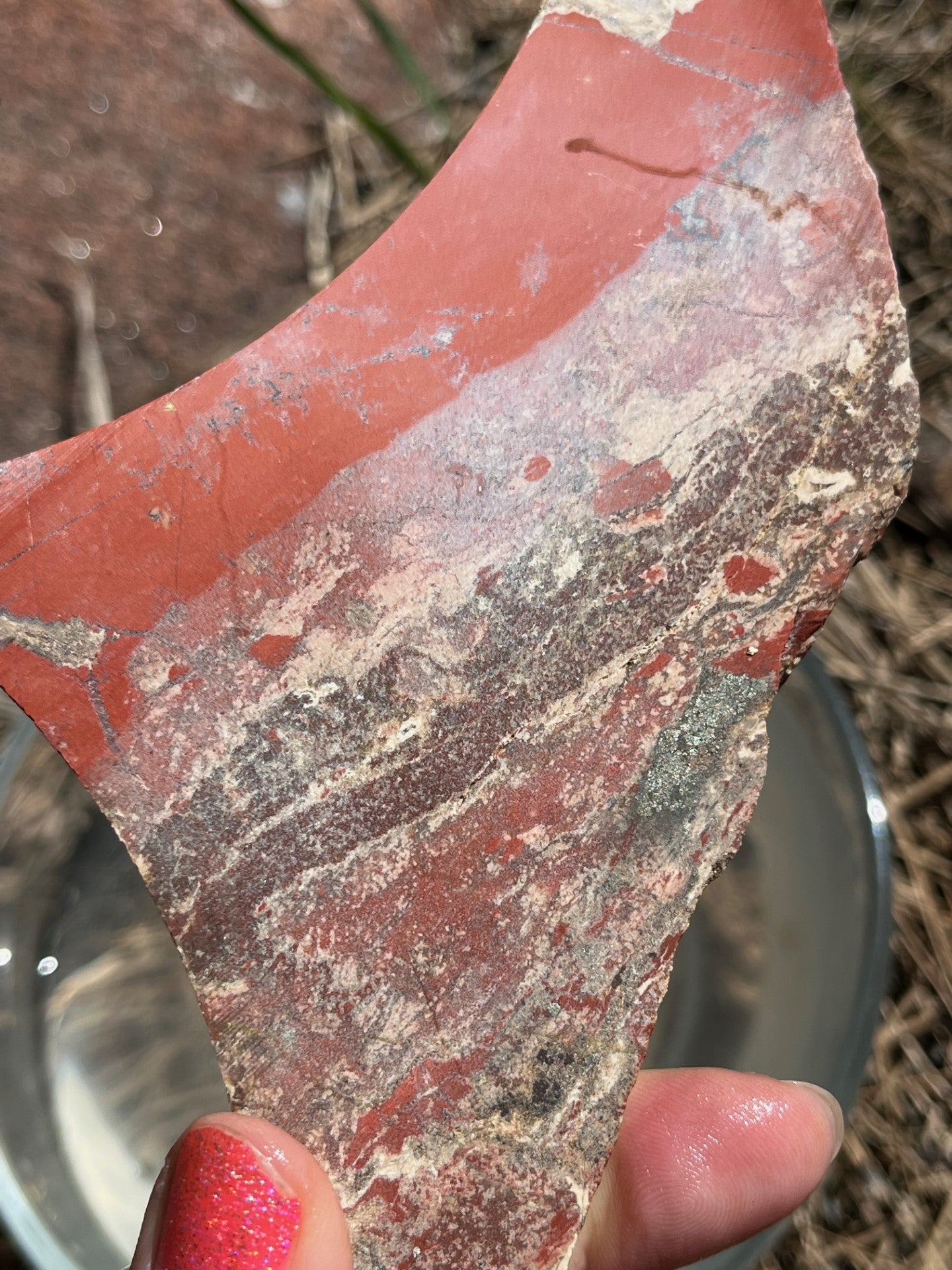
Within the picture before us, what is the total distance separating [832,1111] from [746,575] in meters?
0.57

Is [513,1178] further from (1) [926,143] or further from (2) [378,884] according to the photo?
(1) [926,143]

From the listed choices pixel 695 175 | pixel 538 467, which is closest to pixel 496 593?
pixel 538 467

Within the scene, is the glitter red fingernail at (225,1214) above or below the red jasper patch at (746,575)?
below

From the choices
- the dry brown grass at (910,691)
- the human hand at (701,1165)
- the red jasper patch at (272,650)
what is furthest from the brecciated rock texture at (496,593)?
the dry brown grass at (910,691)

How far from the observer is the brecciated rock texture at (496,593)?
0.62 meters

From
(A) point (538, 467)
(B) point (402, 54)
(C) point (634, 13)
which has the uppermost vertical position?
(B) point (402, 54)

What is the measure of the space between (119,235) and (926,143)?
1.07m

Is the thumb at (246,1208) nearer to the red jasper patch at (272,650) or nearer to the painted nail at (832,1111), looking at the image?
the red jasper patch at (272,650)

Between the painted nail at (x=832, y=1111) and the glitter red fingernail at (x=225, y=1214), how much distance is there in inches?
22.0

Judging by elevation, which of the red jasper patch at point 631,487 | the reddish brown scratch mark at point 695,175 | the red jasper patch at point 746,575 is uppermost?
the reddish brown scratch mark at point 695,175

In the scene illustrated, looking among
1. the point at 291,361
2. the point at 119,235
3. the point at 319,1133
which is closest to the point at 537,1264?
the point at 319,1133

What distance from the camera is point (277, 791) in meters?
0.62

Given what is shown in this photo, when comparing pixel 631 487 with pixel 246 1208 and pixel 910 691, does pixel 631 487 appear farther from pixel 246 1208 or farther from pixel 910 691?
pixel 910 691

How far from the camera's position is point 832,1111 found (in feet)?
3.04
